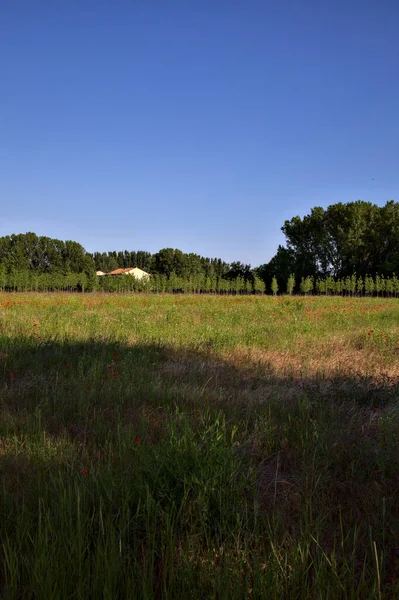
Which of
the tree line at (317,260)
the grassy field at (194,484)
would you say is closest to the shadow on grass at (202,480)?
the grassy field at (194,484)

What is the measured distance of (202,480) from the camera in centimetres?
215

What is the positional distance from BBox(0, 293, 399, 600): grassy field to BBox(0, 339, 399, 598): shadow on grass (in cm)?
1

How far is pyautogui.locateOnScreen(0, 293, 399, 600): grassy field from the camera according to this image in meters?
1.69

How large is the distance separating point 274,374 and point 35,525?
3964 millimetres

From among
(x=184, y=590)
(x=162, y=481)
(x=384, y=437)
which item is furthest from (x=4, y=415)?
(x=384, y=437)

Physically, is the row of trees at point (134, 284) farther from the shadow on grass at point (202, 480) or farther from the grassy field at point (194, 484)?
the shadow on grass at point (202, 480)

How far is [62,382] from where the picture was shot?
4.51 m

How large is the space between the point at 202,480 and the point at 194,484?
0.06 m

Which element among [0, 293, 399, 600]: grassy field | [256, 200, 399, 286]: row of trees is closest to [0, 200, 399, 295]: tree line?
[256, 200, 399, 286]: row of trees

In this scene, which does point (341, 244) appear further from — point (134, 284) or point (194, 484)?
point (194, 484)

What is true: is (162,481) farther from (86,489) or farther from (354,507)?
(354,507)

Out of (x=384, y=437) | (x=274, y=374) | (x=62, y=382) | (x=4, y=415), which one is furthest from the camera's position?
(x=274, y=374)

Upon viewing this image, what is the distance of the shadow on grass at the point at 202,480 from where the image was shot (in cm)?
178

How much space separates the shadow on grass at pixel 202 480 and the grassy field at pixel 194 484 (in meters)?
0.01
